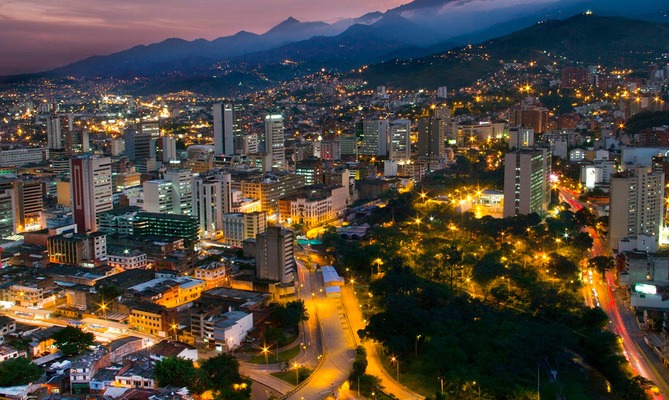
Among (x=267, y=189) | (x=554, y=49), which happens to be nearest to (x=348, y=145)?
(x=267, y=189)

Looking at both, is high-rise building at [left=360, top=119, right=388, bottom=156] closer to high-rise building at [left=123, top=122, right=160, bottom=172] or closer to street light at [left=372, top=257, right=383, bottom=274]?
high-rise building at [left=123, top=122, right=160, bottom=172]

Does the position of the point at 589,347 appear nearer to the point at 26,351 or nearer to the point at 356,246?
the point at 356,246

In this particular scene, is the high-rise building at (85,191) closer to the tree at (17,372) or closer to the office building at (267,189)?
the office building at (267,189)

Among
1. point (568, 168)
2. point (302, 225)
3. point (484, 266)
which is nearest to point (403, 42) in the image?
point (568, 168)

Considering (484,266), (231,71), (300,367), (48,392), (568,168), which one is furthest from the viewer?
(231,71)

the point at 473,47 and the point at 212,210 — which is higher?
the point at 473,47

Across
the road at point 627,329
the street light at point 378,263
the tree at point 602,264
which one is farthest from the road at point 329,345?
the tree at point 602,264

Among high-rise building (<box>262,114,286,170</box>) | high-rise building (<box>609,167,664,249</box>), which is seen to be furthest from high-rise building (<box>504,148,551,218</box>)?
high-rise building (<box>262,114,286,170</box>)
